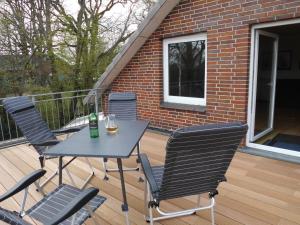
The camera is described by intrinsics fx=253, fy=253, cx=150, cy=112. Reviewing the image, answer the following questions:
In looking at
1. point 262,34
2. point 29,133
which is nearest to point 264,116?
Answer: point 262,34

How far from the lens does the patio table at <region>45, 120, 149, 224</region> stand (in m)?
2.13

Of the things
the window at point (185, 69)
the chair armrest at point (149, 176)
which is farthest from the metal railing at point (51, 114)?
the chair armrest at point (149, 176)

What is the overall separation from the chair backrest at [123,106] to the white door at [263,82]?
1.95 meters

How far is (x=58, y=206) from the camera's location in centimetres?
193

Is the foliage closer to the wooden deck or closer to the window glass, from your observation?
the window glass

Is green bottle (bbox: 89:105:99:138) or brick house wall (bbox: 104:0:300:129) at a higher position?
brick house wall (bbox: 104:0:300:129)

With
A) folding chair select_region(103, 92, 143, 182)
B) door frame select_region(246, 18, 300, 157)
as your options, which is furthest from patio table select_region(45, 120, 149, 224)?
door frame select_region(246, 18, 300, 157)

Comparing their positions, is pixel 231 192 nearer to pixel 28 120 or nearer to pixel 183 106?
pixel 183 106

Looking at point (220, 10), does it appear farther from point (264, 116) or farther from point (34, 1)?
point (34, 1)

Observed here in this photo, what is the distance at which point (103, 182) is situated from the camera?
A: 3.25 metres

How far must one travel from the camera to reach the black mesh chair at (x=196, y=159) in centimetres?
170

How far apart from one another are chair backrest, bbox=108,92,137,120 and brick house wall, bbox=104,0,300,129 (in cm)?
123

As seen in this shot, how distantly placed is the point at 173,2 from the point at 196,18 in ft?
1.73

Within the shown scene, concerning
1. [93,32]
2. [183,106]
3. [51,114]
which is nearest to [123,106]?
[183,106]
